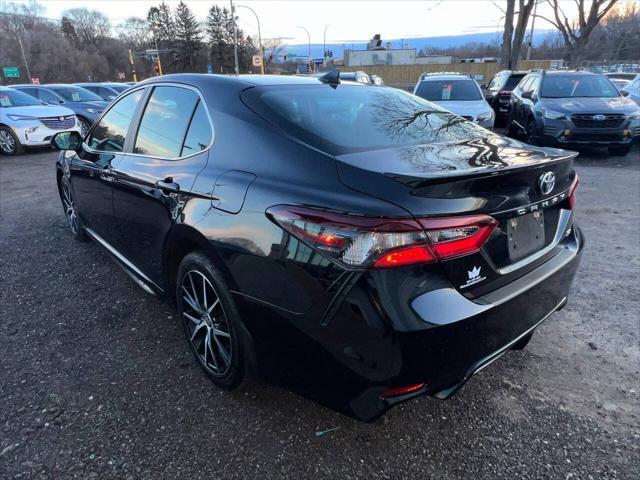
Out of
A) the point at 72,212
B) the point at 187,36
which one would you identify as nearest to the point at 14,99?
the point at 72,212

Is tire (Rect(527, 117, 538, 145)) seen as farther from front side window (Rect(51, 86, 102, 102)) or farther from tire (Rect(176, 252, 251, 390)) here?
front side window (Rect(51, 86, 102, 102))

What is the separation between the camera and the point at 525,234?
2016 mm

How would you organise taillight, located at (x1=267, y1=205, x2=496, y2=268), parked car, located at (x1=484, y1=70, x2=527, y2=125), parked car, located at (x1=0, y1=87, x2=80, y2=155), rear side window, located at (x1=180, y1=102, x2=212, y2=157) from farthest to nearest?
parked car, located at (x1=484, y1=70, x2=527, y2=125)
parked car, located at (x1=0, y1=87, x2=80, y2=155)
rear side window, located at (x1=180, y1=102, x2=212, y2=157)
taillight, located at (x1=267, y1=205, x2=496, y2=268)

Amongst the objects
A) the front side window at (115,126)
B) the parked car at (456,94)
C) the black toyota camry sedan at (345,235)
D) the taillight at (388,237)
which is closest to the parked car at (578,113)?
the parked car at (456,94)

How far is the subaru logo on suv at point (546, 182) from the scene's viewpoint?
199 centimetres

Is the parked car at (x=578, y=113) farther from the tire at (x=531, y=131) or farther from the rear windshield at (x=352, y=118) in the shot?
the rear windshield at (x=352, y=118)

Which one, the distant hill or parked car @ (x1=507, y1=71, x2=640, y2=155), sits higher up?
the distant hill

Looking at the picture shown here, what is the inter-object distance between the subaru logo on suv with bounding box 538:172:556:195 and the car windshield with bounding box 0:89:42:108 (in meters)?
13.4

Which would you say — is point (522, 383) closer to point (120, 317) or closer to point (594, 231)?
point (120, 317)

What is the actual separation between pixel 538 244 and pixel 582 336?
1.24m

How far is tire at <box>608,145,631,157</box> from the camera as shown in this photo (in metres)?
8.82

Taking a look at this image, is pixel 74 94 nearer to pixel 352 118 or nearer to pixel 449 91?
pixel 449 91

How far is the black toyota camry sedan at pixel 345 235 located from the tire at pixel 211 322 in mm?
11

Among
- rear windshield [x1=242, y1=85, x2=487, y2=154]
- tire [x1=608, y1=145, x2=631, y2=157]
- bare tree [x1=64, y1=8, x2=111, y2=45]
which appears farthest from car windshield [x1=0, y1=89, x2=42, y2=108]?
bare tree [x1=64, y1=8, x2=111, y2=45]
